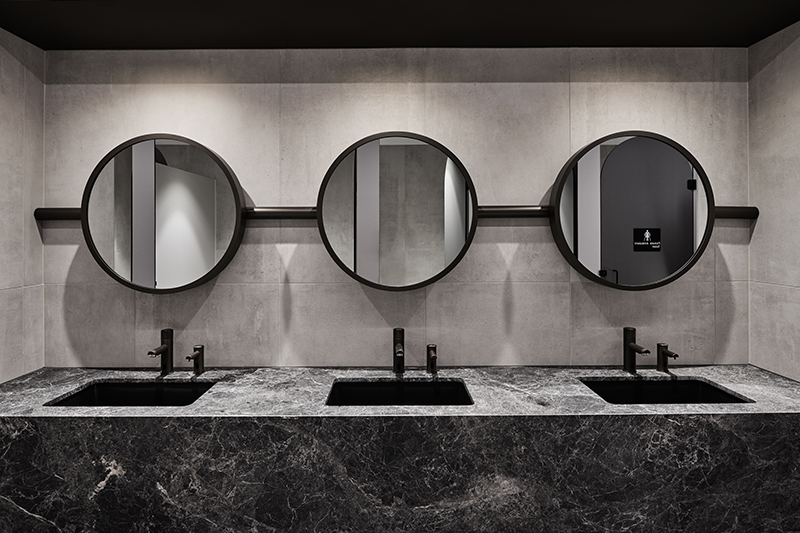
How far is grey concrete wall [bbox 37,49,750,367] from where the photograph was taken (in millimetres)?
1961

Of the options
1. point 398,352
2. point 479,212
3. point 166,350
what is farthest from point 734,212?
point 166,350

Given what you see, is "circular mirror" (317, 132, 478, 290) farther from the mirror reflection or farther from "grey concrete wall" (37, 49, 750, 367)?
the mirror reflection

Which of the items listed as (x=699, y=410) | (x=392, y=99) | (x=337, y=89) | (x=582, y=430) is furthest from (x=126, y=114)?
(x=699, y=410)

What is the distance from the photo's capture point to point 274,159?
6.43ft

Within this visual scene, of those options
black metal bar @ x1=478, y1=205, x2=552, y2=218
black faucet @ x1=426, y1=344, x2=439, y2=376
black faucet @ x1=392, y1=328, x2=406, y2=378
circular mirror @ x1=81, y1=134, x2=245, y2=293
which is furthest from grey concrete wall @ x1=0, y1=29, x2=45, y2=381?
black metal bar @ x1=478, y1=205, x2=552, y2=218

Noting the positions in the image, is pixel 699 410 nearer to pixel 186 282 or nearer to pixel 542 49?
pixel 542 49

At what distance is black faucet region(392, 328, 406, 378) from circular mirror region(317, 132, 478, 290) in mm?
175

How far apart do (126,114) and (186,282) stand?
2.39 ft

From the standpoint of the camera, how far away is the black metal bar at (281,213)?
1.94 meters

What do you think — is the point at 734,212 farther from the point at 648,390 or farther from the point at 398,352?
the point at 398,352

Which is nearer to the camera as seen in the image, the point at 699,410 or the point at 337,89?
the point at 699,410

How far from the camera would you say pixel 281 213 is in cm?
194

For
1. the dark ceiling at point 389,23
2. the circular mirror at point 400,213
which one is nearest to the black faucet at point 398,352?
the circular mirror at point 400,213

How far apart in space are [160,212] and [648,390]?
196 cm
